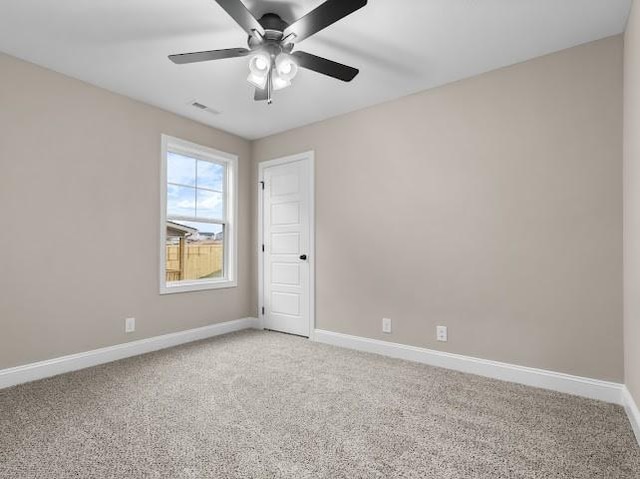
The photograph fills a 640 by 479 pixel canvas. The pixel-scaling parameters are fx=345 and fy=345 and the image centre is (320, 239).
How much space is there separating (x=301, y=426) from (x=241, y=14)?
236cm

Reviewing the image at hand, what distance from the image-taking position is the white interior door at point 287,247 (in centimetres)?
412

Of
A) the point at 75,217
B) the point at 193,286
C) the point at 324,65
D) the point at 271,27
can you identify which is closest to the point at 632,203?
the point at 324,65

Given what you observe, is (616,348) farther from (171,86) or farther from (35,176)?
(35,176)

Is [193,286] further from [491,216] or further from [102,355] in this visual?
[491,216]

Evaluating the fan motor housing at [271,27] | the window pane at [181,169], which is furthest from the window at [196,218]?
the fan motor housing at [271,27]

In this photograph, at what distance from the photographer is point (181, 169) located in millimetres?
4008

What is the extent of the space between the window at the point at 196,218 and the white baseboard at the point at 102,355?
19.8 inches

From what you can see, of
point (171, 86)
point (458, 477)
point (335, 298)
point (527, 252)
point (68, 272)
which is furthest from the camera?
point (335, 298)

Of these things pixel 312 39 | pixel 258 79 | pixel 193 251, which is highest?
pixel 312 39

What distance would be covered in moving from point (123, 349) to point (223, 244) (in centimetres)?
166

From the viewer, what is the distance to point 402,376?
2.87 metres

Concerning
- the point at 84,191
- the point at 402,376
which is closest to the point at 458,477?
the point at 402,376

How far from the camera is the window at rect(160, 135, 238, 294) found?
383 cm

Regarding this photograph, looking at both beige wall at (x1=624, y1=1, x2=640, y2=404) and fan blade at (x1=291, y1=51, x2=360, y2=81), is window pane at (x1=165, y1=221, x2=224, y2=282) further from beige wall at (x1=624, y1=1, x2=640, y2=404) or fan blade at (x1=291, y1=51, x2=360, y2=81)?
beige wall at (x1=624, y1=1, x2=640, y2=404)
